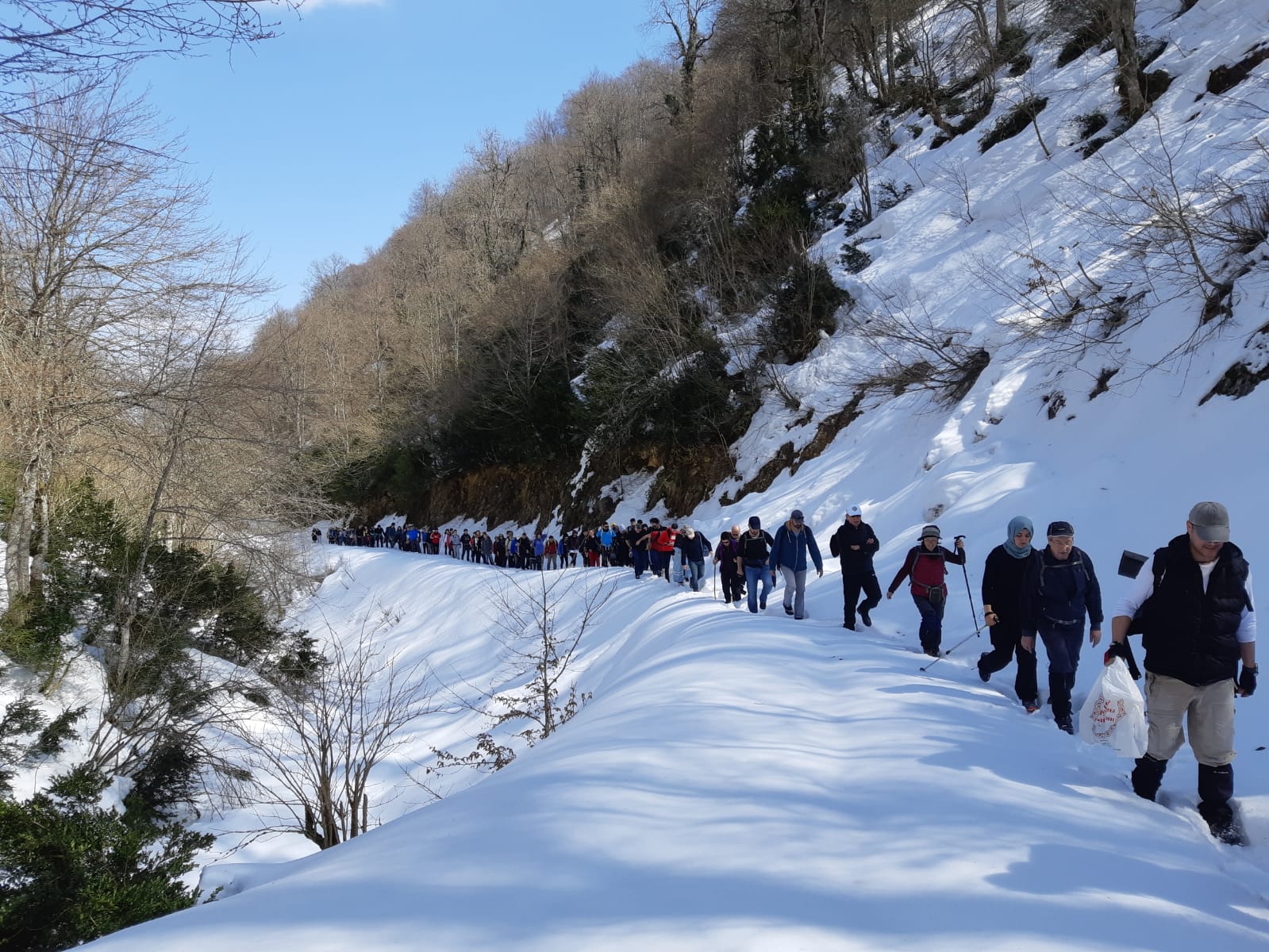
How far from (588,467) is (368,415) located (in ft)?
68.0

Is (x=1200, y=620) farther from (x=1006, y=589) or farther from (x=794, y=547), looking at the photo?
(x=794, y=547)

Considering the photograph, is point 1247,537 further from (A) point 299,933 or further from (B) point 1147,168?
(B) point 1147,168

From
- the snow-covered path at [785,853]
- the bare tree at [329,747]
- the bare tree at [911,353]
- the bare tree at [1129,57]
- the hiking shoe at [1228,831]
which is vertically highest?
the bare tree at [1129,57]

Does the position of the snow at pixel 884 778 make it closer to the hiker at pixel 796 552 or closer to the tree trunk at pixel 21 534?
the hiker at pixel 796 552

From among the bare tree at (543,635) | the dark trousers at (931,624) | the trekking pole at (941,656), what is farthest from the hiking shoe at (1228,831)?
the bare tree at (543,635)

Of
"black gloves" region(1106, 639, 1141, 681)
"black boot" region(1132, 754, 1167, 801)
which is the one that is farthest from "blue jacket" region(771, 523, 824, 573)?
"black boot" region(1132, 754, 1167, 801)

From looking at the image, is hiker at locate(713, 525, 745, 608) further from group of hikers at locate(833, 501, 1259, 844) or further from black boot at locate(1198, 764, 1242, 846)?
black boot at locate(1198, 764, 1242, 846)

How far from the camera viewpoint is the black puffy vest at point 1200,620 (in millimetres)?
4238

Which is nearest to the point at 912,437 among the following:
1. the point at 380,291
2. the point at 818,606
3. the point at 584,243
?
the point at 818,606

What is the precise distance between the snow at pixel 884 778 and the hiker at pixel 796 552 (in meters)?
Answer: 0.67

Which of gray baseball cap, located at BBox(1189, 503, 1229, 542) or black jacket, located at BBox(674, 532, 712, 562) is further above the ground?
gray baseball cap, located at BBox(1189, 503, 1229, 542)

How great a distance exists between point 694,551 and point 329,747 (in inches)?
310

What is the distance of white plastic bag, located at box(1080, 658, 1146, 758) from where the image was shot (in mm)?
4699

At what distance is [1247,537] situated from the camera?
25.8 feet
